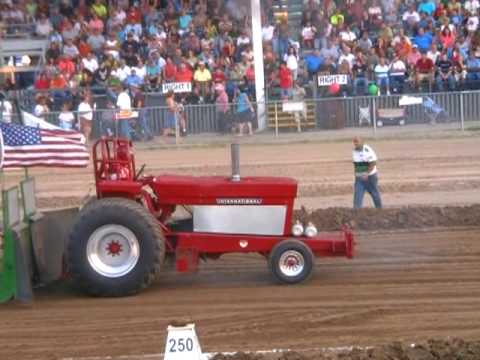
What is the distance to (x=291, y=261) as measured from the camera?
422 inches

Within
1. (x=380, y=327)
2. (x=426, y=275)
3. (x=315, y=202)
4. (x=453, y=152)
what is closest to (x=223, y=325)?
(x=380, y=327)

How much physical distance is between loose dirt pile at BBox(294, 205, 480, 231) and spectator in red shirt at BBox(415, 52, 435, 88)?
13.4 meters

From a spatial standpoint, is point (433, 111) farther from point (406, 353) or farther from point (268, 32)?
point (406, 353)

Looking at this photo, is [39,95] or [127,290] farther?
[39,95]

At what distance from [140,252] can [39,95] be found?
18022 millimetres

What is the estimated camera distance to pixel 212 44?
2944 centimetres

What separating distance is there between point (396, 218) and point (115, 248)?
472 centimetres

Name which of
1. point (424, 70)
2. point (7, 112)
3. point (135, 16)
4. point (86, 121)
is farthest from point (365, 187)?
point (135, 16)

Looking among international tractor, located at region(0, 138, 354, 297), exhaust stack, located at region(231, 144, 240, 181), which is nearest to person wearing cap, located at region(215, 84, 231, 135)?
international tractor, located at region(0, 138, 354, 297)

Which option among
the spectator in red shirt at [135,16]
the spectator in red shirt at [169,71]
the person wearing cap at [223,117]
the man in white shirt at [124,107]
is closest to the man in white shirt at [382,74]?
the person wearing cap at [223,117]

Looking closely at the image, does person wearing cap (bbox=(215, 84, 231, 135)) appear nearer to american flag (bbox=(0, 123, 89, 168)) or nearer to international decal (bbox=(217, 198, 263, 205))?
american flag (bbox=(0, 123, 89, 168))

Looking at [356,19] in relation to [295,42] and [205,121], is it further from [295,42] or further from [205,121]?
[205,121]

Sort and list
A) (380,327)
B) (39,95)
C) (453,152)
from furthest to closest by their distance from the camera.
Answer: (39,95)
(453,152)
(380,327)

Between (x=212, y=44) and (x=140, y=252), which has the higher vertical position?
(x=212, y=44)
